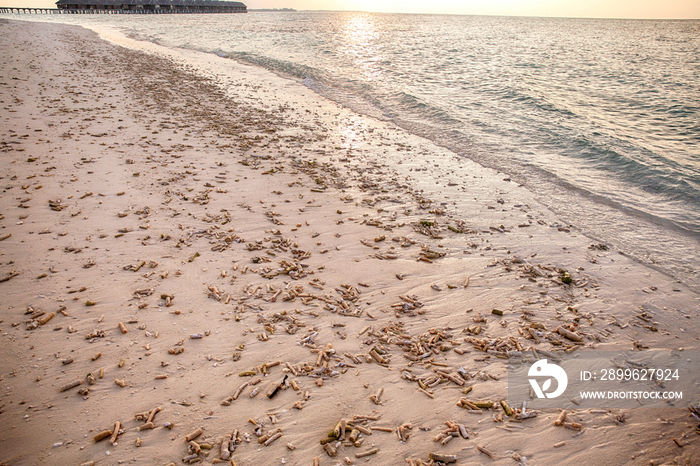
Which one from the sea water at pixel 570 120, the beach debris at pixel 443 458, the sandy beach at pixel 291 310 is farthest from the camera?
the sea water at pixel 570 120

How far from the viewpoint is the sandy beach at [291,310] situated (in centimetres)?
334

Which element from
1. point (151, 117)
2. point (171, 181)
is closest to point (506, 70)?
point (151, 117)

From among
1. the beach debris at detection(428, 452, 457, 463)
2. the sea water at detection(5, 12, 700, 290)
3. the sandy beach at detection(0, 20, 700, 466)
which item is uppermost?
the sea water at detection(5, 12, 700, 290)

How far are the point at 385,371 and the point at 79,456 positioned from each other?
2927 millimetres

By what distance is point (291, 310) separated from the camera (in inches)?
194

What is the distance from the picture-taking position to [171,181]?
318 inches

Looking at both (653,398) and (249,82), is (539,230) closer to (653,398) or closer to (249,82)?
(653,398)

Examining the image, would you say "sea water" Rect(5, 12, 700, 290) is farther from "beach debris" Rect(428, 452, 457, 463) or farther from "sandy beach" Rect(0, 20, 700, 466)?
"beach debris" Rect(428, 452, 457, 463)

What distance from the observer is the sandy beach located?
3340 mm

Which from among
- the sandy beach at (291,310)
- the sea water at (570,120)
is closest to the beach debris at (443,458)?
the sandy beach at (291,310)

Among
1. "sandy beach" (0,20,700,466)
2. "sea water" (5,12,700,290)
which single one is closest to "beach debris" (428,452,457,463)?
"sandy beach" (0,20,700,466)

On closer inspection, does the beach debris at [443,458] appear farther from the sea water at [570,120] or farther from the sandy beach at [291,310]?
the sea water at [570,120]

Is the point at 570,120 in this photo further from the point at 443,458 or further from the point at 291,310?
the point at 443,458

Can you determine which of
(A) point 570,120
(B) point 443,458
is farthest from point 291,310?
(A) point 570,120
